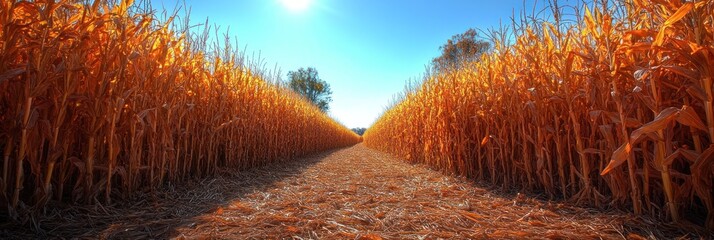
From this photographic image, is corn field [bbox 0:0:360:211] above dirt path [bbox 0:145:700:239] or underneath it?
above

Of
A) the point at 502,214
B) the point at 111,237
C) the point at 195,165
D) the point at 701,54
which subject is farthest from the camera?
the point at 195,165

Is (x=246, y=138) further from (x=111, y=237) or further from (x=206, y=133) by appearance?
(x=111, y=237)

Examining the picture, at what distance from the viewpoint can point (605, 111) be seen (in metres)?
2.12

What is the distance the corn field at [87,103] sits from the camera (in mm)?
1820

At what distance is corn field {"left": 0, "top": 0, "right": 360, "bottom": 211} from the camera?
1820 millimetres

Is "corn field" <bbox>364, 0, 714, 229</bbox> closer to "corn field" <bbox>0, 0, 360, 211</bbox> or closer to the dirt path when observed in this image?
the dirt path

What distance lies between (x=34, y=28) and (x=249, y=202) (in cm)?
193

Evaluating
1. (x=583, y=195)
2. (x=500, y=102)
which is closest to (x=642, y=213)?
(x=583, y=195)

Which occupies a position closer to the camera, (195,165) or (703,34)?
(703,34)

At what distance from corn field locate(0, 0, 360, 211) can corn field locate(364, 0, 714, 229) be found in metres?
3.47

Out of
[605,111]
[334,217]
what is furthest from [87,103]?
[605,111]

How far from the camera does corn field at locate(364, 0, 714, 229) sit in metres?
1.74

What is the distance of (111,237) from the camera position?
1.78 metres

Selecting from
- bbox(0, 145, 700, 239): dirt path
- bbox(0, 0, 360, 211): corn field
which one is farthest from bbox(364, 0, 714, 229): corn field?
bbox(0, 0, 360, 211): corn field
